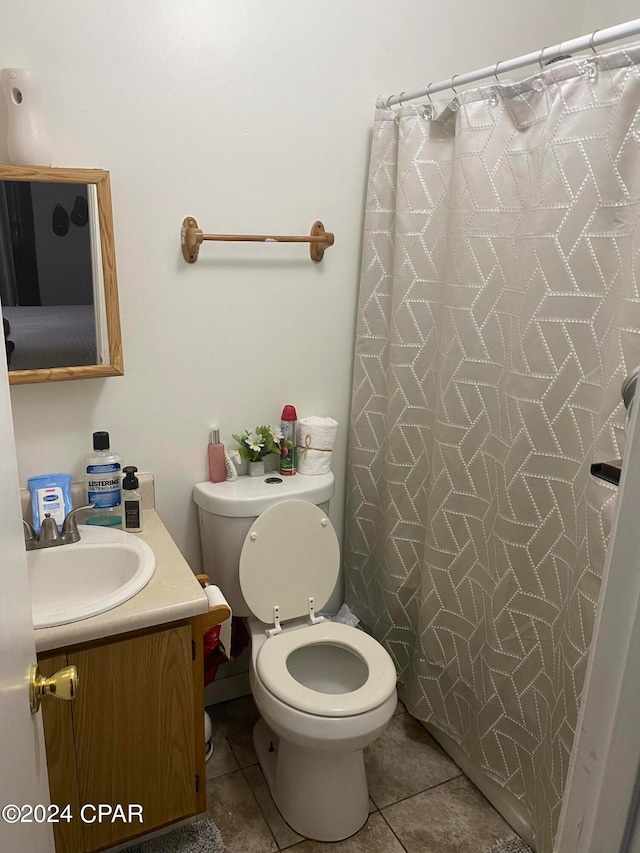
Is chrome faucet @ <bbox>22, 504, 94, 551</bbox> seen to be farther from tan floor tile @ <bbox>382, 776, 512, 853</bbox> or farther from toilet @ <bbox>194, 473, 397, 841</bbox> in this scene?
tan floor tile @ <bbox>382, 776, 512, 853</bbox>

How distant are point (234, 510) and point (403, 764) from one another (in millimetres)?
949

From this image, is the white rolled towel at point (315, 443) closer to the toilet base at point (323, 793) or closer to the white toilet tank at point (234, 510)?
the white toilet tank at point (234, 510)

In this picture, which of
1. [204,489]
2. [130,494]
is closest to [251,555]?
[204,489]

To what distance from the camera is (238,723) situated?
2.13 meters

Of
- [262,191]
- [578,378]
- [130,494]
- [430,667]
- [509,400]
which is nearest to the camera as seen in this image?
[578,378]

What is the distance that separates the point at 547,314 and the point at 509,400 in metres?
0.23

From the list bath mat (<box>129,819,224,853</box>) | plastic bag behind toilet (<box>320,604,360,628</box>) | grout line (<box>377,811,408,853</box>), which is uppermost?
plastic bag behind toilet (<box>320,604,360,628</box>)

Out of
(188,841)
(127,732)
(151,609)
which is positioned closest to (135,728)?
(127,732)

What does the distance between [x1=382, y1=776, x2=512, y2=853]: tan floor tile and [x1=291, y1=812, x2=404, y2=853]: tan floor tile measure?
0.09 feet

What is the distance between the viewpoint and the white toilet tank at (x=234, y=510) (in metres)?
1.88

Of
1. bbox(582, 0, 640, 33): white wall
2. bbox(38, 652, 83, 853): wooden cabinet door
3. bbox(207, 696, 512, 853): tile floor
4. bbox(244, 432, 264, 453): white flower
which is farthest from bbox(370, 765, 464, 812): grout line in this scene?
bbox(582, 0, 640, 33): white wall

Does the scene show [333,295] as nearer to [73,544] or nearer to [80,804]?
[73,544]

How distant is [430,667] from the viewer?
202 cm

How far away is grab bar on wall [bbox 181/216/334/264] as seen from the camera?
1768 millimetres
